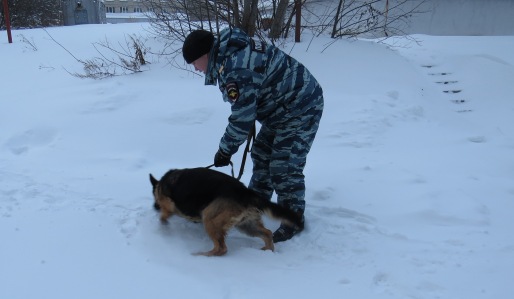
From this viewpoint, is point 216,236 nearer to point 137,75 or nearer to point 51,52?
point 137,75

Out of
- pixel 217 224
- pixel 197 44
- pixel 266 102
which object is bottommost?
pixel 217 224

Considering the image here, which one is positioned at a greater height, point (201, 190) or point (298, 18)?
point (298, 18)

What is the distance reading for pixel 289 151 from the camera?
3359 mm

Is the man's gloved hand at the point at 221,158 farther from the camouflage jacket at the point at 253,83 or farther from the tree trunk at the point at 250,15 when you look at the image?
the tree trunk at the point at 250,15

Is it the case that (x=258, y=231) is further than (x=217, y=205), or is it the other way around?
(x=258, y=231)

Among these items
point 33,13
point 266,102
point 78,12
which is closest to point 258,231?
point 266,102

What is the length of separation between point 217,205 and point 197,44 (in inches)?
46.3

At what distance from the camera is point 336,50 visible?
8547 millimetres

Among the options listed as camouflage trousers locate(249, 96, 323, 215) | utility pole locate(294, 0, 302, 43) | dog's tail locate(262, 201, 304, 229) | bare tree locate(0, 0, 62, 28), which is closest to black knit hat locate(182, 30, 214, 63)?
camouflage trousers locate(249, 96, 323, 215)

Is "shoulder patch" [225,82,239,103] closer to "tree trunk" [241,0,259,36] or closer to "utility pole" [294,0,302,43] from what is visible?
"tree trunk" [241,0,259,36]

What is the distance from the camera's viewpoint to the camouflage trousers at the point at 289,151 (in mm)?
3311

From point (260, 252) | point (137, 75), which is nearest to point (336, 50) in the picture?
point (137, 75)

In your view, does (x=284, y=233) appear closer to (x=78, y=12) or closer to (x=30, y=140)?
(x=30, y=140)

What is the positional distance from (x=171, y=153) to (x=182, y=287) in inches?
108
